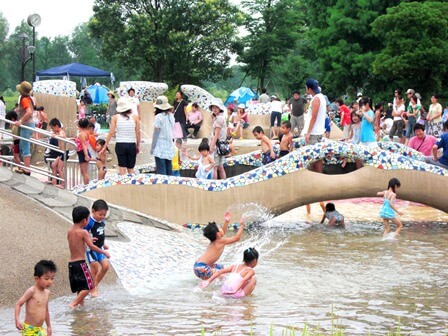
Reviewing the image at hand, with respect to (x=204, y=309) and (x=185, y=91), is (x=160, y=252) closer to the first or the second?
(x=204, y=309)

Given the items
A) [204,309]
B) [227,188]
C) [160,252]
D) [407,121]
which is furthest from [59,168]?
[407,121]

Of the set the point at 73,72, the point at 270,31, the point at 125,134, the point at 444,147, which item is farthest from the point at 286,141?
the point at 270,31

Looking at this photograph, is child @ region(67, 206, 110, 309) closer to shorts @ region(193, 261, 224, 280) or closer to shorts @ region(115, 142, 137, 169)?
shorts @ region(193, 261, 224, 280)

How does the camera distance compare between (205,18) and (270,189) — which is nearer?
(270,189)

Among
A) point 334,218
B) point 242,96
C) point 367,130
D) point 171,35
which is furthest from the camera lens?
point 171,35

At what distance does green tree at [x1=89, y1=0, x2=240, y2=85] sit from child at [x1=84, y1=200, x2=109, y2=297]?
1572 inches

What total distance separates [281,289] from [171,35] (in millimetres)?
39588

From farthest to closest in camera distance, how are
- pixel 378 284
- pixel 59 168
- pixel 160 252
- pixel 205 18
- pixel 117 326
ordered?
pixel 205 18, pixel 59 168, pixel 160 252, pixel 378 284, pixel 117 326

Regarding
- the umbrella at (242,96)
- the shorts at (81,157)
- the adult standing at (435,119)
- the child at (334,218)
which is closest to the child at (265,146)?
the child at (334,218)

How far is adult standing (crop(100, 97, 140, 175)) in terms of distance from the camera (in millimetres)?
15172

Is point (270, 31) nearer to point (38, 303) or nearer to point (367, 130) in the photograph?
point (367, 130)

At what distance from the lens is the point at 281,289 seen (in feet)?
35.4

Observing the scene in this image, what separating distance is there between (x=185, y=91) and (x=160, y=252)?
16600 millimetres

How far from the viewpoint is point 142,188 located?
587 inches
